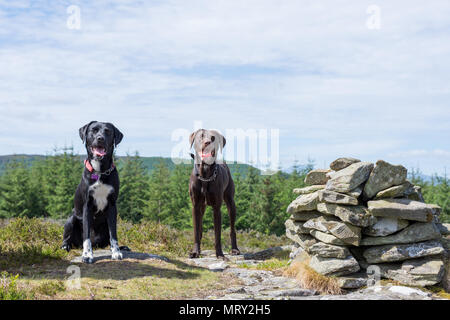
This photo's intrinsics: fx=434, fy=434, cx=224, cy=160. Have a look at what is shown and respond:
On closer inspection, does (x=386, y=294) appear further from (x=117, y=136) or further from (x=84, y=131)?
(x=84, y=131)

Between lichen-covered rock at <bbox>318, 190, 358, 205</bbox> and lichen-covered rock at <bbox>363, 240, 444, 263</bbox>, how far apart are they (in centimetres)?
108

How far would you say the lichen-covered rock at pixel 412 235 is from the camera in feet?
27.5

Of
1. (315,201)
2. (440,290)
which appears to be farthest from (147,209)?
(440,290)

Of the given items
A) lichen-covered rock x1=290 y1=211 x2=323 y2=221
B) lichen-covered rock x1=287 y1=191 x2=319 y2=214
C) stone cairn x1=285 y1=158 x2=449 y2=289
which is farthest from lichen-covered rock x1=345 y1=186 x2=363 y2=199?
lichen-covered rock x1=290 y1=211 x2=323 y2=221

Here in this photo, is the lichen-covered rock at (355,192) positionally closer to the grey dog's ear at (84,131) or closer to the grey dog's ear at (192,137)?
the grey dog's ear at (192,137)

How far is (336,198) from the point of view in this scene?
27.8 ft

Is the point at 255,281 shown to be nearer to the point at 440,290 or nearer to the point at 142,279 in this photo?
the point at 142,279

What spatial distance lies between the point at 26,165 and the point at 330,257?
29.5m

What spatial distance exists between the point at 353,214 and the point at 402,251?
1.18 metres

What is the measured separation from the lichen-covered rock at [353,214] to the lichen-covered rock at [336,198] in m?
0.15

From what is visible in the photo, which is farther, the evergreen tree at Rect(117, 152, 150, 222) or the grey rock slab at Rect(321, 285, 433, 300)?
the evergreen tree at Rect(117, 152, 150, 222)

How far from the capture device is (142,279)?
24.9 ft

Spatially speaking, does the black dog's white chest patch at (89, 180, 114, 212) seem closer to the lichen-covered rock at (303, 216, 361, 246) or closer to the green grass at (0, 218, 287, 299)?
the green grass at (0, 218, 287, 299)

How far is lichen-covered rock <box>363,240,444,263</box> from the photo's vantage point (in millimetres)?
8250
